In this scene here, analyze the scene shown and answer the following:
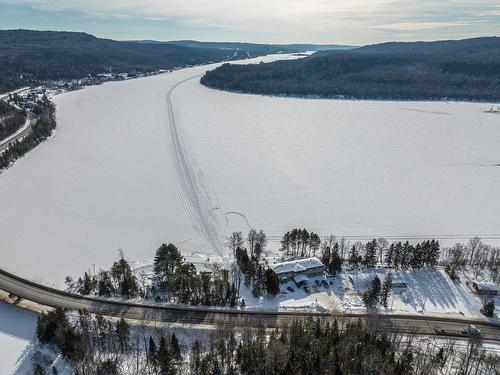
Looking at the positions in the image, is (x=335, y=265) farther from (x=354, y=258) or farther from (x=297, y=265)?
(x=297, y=265)

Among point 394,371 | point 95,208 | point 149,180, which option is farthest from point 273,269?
point 149,180

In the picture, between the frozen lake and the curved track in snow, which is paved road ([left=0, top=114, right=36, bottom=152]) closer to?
the frozen lake

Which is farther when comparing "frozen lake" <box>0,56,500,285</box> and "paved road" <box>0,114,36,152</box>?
"paved road" <box>0,114,36,152</box>

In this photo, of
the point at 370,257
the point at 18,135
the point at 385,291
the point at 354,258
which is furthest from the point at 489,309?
the point at 18,135

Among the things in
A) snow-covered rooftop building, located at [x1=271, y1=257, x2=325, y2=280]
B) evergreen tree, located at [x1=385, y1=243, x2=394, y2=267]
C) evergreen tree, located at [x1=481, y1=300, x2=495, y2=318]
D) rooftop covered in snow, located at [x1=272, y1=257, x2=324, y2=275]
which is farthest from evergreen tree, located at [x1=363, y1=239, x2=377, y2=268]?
evergreen tree, located at [x1=481, y1=300, x2=495, y2=318]

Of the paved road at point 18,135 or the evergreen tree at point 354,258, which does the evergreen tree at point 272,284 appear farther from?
the paved road at point 18,135

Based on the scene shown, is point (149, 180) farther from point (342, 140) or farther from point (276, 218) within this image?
point (342, 140)

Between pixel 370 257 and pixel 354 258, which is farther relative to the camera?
pixel 354 258
